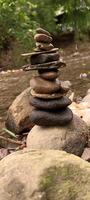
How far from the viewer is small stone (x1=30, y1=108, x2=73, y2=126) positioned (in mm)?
8828

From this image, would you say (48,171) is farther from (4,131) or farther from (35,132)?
(4,131)

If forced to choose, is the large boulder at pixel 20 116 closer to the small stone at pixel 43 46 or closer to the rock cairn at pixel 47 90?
the rock cairn at pixel 47 90

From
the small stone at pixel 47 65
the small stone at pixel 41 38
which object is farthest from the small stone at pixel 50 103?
the small stone at pixel 41 38

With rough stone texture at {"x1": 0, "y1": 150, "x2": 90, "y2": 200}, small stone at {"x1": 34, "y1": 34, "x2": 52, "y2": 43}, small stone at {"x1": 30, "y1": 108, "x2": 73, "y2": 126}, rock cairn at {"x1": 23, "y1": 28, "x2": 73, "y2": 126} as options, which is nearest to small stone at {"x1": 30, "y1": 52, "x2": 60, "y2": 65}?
rock cairn at {"x1": 23, "y1": 28, "x2": 73, "y2": 126}

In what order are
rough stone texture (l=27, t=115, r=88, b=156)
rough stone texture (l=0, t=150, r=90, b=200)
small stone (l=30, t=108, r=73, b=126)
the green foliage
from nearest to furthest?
1. rough stone texture (l=0, t=150, r=90, b=200)
2. rough stone texture (l=27, t=115, r=88, b=156)
3. small stone (l=30, t=108, r=73, b=126)
4. the green foliage

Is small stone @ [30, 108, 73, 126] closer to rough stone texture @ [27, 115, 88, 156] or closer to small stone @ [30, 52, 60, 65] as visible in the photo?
rough stone texture @ [27, 115, 88, 156]

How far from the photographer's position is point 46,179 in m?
4.92

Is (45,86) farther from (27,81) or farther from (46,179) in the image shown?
(27,81)

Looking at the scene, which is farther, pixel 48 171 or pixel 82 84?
pixel 82 84

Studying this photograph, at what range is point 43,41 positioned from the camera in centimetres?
910

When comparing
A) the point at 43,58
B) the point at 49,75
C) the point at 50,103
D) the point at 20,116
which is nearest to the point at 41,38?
the point at 43,58

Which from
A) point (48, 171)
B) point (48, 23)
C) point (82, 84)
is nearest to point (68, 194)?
point (48, 171)

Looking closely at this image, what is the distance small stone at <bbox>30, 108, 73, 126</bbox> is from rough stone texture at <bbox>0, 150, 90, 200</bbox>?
3.60 metres

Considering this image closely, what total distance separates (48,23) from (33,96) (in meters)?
23.8
